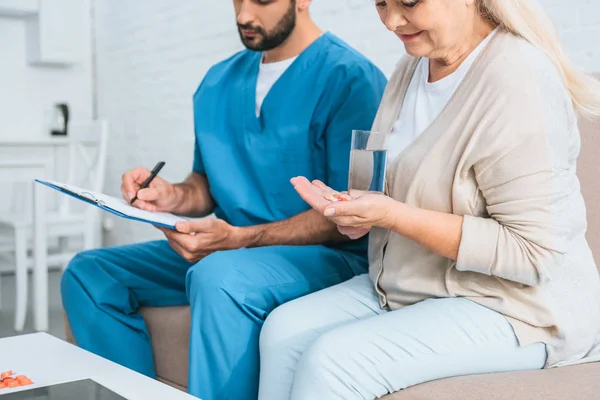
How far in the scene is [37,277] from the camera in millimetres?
3113

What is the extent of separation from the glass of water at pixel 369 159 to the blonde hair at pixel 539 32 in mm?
270

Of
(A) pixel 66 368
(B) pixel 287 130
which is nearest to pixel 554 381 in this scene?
(A) pixel 66 368

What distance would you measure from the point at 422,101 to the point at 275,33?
55 centimetres

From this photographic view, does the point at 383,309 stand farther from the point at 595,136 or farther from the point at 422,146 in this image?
the point at 595,136

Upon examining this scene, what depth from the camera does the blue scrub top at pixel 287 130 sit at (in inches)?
67.6

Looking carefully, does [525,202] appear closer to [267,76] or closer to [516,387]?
[516,387]

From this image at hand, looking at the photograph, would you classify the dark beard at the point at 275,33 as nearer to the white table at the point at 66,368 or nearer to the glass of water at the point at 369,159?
the glass of water at the point at 369,159

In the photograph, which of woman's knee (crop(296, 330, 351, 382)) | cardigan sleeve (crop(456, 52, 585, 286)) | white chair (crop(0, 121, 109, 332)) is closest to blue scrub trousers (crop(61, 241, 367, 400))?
woman's knee (crop(296, 330, 351, 382))

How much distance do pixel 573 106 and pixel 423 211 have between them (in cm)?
32

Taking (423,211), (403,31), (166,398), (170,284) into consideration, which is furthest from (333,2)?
(166,398)

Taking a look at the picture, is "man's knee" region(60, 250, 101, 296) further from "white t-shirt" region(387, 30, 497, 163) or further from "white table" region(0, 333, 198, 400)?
"white t-shirt" region(387, 30, 497, 163)

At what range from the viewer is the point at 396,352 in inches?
44.4

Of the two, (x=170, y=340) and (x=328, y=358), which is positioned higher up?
(x=328, y=358)

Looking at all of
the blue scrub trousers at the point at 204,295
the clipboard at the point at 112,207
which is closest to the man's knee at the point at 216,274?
the blue scrub trousers at the point at 204,295
